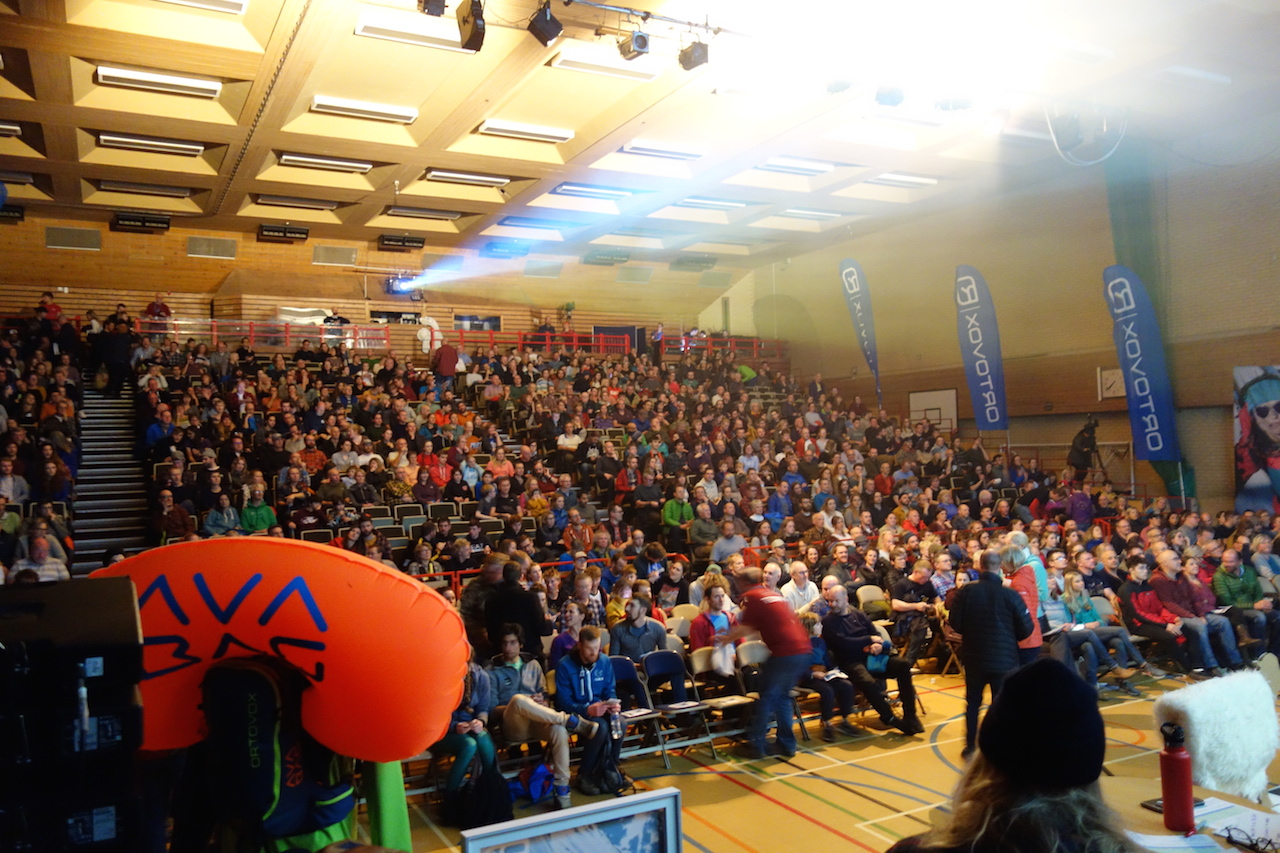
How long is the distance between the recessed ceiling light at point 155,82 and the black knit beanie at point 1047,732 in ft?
44.0

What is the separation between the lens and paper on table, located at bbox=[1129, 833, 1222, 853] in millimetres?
2547

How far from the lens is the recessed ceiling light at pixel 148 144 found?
14109 mm

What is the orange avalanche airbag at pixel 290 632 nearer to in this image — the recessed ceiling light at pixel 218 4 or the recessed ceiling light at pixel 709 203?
the recessed ceiling light at pixel 218 4

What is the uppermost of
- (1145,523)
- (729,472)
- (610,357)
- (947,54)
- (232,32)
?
(232,32)

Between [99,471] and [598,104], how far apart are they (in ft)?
28.9

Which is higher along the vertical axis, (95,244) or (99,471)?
(95,244)

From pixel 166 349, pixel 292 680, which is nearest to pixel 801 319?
pixel 166 349

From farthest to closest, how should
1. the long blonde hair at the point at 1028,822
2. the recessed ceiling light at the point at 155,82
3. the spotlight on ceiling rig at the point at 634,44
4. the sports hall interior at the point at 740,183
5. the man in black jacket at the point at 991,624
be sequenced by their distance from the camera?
the recessed ceiling light at the point at 155,82 < the sports hall interior at the point at 740,183 < the spotlight on ceiling rig at the point at 634,44 < the man in black jacket at the point at 991,624 < the long blonde hair at the point at 1028,822

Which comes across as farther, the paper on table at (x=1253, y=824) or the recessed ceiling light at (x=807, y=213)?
the recessed ceiling light at (x=807, y=213)

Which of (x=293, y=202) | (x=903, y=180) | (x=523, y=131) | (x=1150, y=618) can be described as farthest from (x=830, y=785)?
(x=293, y=202)

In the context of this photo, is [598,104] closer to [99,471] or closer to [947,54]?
[947,54]

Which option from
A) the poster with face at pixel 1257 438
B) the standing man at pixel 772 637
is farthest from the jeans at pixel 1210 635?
the poster with face at pixel 1257 438

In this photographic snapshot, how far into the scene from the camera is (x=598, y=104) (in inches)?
542

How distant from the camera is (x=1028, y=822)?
135cm
